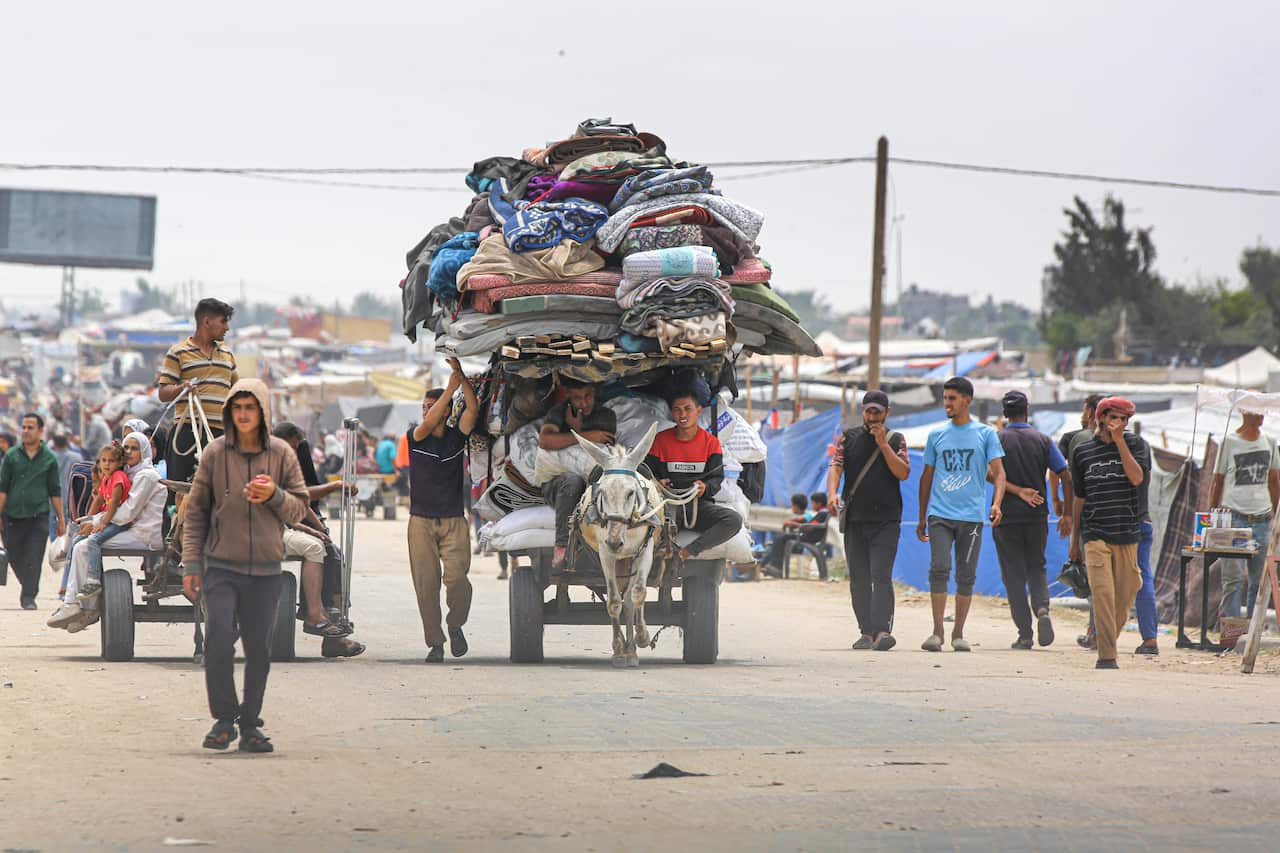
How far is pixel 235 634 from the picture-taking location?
27.9ft

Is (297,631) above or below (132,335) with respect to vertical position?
below

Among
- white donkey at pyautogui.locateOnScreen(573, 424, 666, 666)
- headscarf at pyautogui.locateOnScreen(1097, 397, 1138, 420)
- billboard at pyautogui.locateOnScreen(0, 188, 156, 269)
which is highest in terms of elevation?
billboard at pyautogui.locateOnScreen(0, 188, 156, 269)

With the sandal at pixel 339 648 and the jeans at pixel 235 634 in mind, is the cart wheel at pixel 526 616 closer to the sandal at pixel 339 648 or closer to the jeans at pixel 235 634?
the sandal at pixel 339 648

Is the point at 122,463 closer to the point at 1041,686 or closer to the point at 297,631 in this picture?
the point at 297,631

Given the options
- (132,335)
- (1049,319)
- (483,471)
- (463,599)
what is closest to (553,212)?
(483,471)

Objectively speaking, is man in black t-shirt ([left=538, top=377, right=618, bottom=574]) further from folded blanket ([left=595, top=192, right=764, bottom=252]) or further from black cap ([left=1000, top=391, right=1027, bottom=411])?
black cap ([left=1000, top=391, right=1027, bottom=411])

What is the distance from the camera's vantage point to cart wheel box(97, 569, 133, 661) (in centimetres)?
1266

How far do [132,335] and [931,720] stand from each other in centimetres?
13119

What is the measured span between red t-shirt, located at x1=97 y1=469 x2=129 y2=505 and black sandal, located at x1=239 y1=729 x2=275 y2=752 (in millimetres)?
4676

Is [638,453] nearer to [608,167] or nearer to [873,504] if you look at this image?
[608,167]

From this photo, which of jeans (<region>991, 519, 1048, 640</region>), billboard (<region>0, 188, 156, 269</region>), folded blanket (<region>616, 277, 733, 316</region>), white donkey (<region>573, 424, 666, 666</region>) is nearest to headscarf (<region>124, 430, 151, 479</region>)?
white donkey (<region>573, 424, 666, 666</region>)

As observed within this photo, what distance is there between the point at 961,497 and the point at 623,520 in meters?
3.60

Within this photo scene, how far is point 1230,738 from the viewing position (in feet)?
29.7

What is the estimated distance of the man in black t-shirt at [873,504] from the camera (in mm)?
14023
